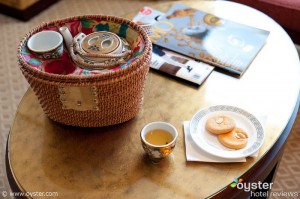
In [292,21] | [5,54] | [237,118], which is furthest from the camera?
[5,54]

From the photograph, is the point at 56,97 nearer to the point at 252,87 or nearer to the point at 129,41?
the point at 129,41

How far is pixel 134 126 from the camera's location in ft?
3.25

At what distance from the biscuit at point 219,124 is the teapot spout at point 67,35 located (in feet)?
1.35

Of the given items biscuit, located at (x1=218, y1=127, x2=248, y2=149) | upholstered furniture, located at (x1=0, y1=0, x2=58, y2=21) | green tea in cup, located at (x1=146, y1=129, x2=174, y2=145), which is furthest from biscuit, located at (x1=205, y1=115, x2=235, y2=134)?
upholstered furniture, located at (x1=0, y1=0, x2=58, y2=21)

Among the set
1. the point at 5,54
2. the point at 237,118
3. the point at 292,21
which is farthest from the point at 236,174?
the point at 5,54

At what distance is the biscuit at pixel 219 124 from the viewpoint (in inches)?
36.9

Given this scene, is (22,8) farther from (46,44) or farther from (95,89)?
(95,89)

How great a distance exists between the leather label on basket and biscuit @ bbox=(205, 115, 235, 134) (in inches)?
11.0

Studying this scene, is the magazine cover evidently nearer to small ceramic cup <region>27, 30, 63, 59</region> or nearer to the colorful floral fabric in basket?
the colorful floral fabric in basket

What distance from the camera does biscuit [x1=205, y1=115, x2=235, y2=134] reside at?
3.07 feet

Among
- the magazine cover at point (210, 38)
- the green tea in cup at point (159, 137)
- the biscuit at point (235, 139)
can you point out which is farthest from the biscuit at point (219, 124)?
the magazine cover at point (210, 38)

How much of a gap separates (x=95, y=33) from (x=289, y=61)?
599 millimetres

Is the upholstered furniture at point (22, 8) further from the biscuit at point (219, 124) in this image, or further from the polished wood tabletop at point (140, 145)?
the biscuit at point (219, 124)

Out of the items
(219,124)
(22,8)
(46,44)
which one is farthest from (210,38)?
(22,8)
